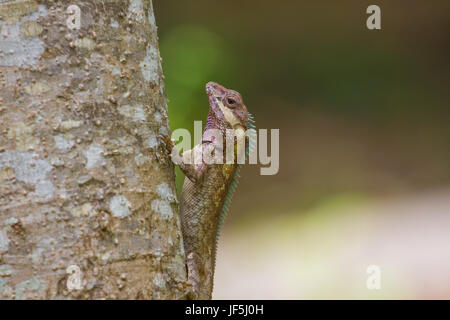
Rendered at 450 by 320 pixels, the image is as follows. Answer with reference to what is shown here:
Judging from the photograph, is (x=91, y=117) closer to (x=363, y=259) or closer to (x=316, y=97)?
(x=363, y=259)

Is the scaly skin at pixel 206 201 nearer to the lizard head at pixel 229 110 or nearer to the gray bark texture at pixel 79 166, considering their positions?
the lizard head at pixel 229 110

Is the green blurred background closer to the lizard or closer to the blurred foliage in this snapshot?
the blurred foliage

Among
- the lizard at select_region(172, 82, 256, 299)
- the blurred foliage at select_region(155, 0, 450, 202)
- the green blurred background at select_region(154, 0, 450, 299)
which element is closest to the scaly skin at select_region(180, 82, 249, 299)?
the lizard at select_region(172, 82, 256, 299)

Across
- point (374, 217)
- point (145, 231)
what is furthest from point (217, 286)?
point (145, 231)

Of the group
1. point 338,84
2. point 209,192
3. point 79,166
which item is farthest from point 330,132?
point 79,166

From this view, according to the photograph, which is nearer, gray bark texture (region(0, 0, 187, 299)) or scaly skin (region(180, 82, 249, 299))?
gray bark texture (region(0, 0, 187, 299))

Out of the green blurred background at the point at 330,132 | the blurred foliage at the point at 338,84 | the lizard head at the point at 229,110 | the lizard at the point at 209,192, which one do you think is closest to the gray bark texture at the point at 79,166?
the lizard at the point at 209,192

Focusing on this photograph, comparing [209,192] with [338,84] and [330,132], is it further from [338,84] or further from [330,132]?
[338,84]
